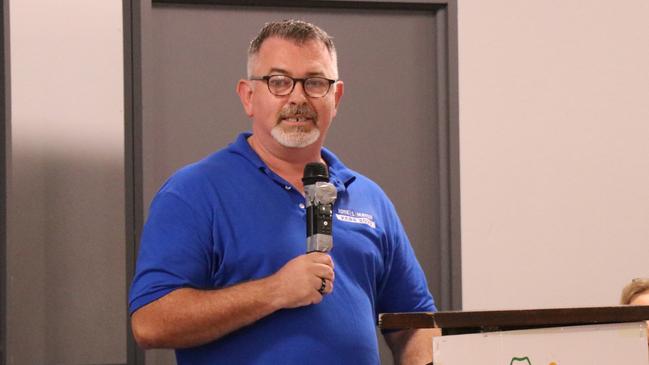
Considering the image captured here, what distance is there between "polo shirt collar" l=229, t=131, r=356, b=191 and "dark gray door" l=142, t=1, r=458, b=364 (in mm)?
1269

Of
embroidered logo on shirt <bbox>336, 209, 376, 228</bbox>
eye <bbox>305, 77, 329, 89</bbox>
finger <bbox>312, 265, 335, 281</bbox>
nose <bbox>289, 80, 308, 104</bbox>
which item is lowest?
finger <bbox>312, 265, 335, 281</bbox>

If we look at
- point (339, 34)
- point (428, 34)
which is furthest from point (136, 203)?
point (428, 34)

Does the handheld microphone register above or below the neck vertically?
below

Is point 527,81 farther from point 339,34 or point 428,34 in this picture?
point 339,34

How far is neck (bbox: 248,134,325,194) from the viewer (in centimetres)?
214

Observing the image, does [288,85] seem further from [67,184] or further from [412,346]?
[67,184]

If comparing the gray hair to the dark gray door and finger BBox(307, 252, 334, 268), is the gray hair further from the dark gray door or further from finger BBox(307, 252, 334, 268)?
the dark gray door

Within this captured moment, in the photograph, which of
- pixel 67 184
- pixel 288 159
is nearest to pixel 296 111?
pixel 288 159

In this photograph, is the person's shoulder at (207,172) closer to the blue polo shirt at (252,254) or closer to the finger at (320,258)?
the blue polo shirt at (252,254)

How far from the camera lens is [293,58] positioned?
208 centimetres

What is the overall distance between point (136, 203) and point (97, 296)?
0.34 meters

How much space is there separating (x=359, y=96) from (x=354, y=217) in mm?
Result: 1570

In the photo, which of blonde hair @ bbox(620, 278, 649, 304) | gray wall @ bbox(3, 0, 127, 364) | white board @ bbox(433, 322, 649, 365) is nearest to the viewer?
white board @ bbox(433, 322, 649, 365)

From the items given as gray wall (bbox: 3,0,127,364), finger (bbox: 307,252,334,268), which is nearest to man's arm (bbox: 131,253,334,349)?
finger (bbox: 307,252,334,268)
